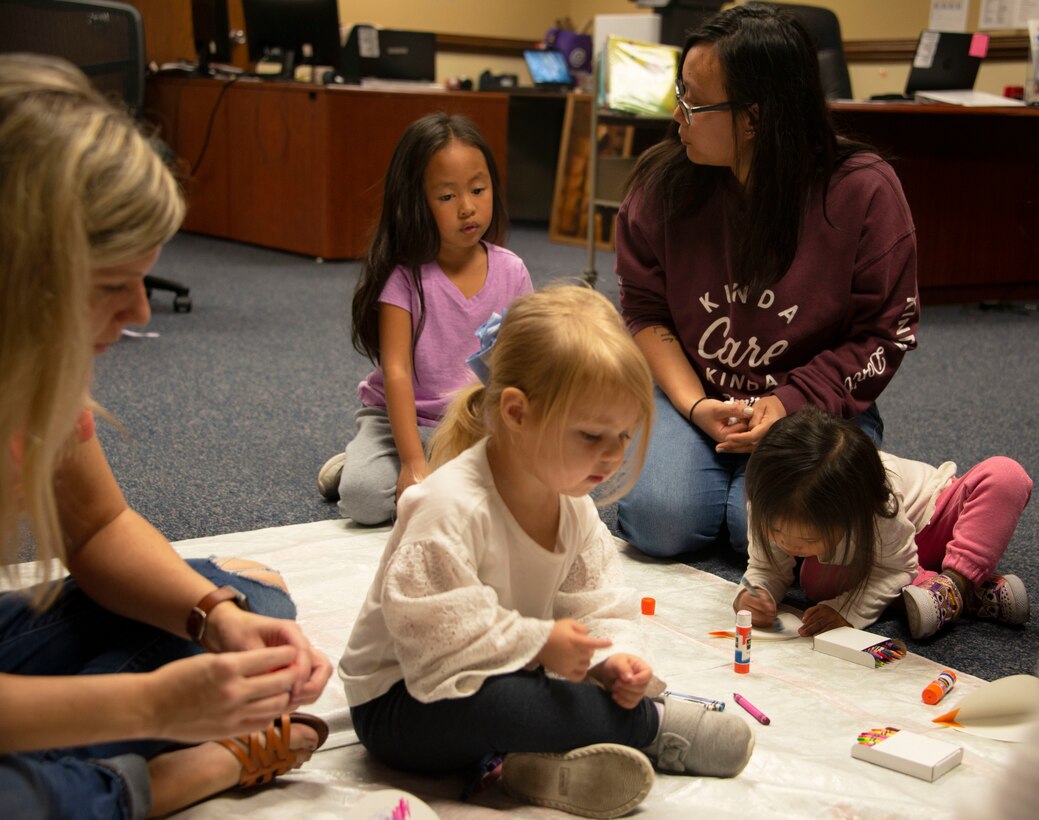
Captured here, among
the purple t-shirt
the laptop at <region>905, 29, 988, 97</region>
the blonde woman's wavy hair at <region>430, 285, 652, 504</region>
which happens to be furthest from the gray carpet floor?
the laptop at <region>905, 29, 988, 97</region>

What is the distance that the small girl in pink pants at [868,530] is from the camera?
60.6 inches

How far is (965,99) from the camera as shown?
13.6 feet

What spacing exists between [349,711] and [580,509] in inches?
14.1

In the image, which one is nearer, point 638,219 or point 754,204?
point 754,204

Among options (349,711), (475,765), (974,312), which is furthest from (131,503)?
(974,312)

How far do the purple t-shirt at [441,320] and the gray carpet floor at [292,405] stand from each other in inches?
11.1

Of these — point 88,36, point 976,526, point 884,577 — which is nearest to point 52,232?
point 884,577

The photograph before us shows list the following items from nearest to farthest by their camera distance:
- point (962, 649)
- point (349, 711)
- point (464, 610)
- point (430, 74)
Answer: point (464, 610) → point (349, 711) → point (962, 649) → point (430, 74)

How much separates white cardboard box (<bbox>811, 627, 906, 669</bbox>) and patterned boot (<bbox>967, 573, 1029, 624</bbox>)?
0.20 metres

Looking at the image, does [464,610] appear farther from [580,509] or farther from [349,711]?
[349,711]

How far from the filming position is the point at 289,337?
141 inches

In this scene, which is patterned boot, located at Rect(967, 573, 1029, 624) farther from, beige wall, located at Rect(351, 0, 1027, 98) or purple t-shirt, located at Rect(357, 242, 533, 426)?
beige wall, located at Rect(351, 0, 1027, 98)

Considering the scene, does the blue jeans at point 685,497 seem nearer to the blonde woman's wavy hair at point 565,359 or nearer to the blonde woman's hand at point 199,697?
the blonde woman's wavy hair at point 565,359

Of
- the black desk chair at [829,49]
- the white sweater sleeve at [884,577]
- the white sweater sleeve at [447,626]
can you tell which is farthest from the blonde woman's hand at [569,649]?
the black desk chair at [829,49]
